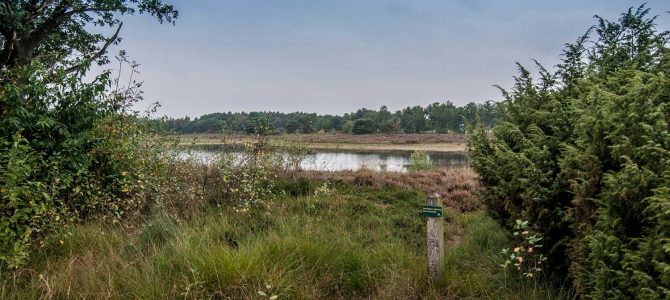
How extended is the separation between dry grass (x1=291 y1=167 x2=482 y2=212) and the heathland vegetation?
7.24 feet

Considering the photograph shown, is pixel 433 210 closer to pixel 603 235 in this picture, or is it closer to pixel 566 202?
pixel 566 202

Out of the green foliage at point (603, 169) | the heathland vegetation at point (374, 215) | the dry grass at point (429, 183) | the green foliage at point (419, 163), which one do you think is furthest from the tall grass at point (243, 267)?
the green foliage at point (419, 163)

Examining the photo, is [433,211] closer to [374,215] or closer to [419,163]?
[374,215]

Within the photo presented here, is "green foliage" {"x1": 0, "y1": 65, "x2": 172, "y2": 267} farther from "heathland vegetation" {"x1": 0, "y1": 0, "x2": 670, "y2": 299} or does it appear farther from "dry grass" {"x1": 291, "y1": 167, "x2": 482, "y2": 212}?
"dry grass" {"x1": 291, "y1": 167, "x2": 482, "y2": 212}

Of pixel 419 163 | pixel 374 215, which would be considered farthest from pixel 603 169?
pixel 419 163

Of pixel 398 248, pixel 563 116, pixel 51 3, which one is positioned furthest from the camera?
pixel 51 3

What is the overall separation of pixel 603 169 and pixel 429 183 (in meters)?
8.34

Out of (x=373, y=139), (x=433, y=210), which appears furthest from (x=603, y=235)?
(x=373, y=139)

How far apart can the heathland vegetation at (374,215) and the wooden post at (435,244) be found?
0.10 m

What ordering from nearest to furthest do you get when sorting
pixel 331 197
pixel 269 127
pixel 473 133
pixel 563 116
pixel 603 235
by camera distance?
1. pixel 603 235
2. pixel 563 116
3. pixel 473 133
4. pixel 331 197
5. pixel 269 127

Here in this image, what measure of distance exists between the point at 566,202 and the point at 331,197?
16.8ft

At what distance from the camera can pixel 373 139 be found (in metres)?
71.6

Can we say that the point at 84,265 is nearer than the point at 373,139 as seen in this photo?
Yes

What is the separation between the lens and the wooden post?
163 inches
